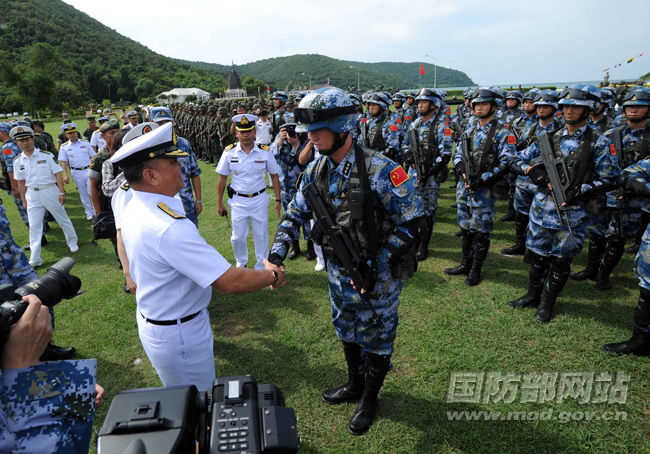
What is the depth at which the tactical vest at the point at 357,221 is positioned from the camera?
8.77ft

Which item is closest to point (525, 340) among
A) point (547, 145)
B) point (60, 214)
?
point (547, 145)

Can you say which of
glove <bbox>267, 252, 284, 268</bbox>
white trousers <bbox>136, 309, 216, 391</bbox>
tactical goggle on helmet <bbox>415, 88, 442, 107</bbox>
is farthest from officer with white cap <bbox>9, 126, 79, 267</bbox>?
tactical goggle on helmet <bbox>415, 88, 442, 107</bbox>

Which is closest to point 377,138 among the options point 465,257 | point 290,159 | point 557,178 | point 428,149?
point 428,149

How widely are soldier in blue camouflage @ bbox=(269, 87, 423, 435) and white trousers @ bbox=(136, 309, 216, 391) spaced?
77 cm

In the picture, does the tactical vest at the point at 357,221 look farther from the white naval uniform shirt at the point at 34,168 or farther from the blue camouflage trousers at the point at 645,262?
the white naval uniform shirt at the point at 34,168

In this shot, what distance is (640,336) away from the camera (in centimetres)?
370

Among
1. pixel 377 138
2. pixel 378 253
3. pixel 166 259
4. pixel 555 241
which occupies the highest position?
pixel 377 138

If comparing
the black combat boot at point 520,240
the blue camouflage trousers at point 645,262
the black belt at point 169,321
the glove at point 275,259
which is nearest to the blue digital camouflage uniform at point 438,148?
the black combat boot at point 520,240

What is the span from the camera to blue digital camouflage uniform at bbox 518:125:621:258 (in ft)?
13.1

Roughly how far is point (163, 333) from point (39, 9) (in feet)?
621

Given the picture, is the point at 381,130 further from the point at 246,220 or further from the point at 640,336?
the point at 640,336

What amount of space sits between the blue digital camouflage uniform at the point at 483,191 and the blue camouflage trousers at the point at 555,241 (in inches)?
29.2

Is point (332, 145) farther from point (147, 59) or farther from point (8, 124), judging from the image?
point (147, 59)

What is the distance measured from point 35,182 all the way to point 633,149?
34.9 feet
